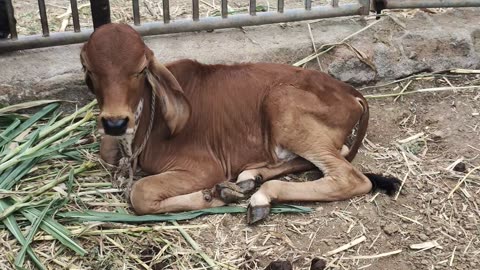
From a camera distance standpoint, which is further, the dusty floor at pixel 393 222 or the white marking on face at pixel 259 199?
the white marking on face at pixel 259 199

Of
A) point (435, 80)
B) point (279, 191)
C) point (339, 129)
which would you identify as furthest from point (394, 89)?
point (279, 191)

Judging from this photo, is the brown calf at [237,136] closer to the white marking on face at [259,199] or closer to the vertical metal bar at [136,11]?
the white marking on face at [259,199]

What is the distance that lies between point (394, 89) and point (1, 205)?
3.26 meters

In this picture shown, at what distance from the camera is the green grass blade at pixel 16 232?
4609 millimetres

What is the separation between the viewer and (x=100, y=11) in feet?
20.4

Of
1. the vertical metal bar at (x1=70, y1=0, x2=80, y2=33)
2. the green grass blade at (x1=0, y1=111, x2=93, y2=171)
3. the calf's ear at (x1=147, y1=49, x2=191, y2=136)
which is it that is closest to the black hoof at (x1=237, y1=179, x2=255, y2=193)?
the calf's ear at (x1=147, y1=49, x2=191, y2=136)

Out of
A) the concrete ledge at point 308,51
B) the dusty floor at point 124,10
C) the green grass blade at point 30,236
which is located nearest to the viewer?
the green grass blade at point 30,236

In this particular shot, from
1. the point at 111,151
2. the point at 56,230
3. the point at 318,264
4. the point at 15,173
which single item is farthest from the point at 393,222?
the point at 15,173

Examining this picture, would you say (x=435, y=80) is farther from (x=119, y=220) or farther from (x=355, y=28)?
(x=119, y=220)

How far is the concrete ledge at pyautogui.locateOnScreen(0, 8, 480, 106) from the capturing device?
6.09m

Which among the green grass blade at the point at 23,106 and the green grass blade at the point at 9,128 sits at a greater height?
the green grass blade at the point at 23,106

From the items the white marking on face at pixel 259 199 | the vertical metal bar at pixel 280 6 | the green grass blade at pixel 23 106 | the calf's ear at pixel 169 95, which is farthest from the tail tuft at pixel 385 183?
the green grass blade at pixel 23 106

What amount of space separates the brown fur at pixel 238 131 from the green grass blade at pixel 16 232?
2.28 feet

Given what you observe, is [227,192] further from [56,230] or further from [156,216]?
[56,230]
